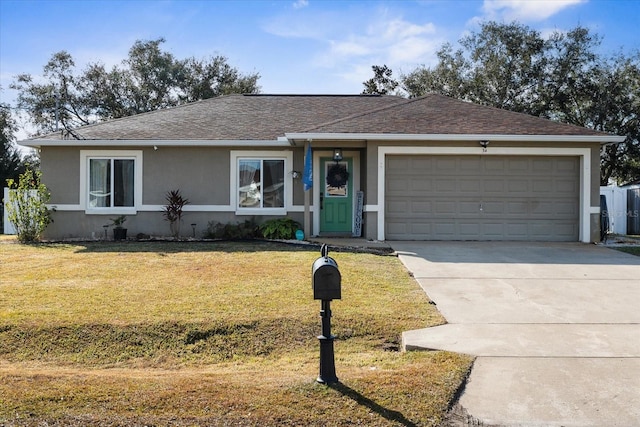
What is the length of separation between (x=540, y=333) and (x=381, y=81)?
102ft

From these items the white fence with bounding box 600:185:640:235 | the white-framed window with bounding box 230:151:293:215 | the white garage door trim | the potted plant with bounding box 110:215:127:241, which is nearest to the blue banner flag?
the white-framed window with bounding box 230:151:293:215

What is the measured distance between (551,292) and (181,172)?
1008cm

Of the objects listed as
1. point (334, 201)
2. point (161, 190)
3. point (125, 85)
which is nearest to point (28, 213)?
point (161, 190)

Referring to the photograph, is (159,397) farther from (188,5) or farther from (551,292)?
(188,5)

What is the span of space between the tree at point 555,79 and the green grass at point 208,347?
22286 millimetres

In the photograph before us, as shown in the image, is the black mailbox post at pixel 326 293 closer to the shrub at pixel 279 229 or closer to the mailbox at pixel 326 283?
the mailbox at pixel 326 283

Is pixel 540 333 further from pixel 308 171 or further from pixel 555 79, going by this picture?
pixel 555 79

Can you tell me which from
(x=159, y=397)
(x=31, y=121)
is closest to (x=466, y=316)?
(x=159, y=397)

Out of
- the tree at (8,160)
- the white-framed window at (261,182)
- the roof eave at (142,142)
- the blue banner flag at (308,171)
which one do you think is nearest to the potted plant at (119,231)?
the roof eave at (142,142)

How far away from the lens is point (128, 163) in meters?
14.5

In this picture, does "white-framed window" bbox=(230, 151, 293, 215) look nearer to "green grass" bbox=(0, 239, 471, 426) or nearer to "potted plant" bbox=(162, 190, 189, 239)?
"potted plant" bbox=(162, 190, 189, 239)

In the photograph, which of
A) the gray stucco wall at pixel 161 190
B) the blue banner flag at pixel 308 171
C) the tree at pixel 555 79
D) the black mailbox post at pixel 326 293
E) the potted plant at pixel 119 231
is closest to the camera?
the black mailbox post at pixel 326 293

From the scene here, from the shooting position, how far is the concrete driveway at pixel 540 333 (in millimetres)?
3902

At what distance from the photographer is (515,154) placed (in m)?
13.4
